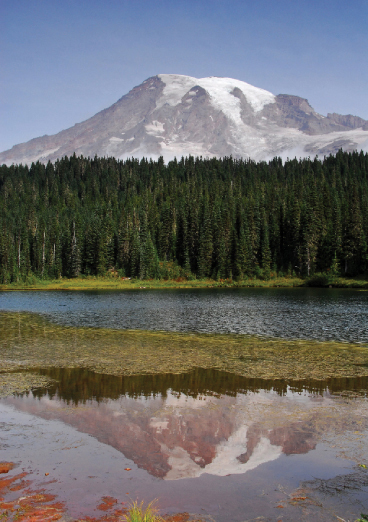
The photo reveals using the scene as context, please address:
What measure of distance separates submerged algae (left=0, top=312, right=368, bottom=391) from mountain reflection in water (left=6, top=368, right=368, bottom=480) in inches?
61.6

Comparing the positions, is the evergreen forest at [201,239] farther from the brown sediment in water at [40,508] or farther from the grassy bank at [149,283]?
the brown sediment in water at [40,508]

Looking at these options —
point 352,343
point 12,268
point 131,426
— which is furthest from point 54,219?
point 131,426

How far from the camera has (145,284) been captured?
116 meters

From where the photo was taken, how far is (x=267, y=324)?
130ft

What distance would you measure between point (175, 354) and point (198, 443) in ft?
43.6

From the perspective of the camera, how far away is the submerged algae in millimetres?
21375

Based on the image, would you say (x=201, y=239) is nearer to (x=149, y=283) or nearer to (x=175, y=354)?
(x=149, y=283)

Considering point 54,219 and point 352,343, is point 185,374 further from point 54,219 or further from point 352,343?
point 54,219

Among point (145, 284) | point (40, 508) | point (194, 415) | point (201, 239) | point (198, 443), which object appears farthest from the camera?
point (201, 239)

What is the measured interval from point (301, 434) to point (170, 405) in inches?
187

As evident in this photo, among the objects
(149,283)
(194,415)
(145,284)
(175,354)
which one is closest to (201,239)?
(149,283)

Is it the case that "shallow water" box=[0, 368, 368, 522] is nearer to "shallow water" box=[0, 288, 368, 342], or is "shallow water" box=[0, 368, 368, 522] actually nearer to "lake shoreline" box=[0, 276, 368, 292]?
"shallow water" box=[0, 288, 368, 342]

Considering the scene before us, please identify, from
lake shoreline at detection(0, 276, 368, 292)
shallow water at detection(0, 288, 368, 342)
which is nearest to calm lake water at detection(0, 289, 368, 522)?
shallow water at detection(0, 288, 368, 342)

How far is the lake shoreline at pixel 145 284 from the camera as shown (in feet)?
361
